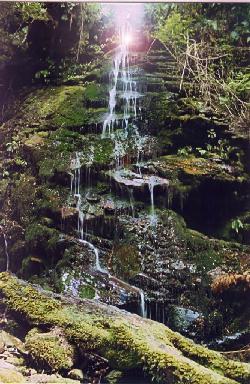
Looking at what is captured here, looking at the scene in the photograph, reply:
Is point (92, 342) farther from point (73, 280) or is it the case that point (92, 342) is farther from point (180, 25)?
point (180, 25)

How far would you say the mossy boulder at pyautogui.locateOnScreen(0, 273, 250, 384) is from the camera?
8.61ft

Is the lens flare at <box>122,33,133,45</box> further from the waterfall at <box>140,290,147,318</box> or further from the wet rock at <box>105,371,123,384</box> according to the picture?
the wet rock at <box>105,371,123,384</box>

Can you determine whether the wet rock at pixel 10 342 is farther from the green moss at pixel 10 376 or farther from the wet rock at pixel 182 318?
the wet rock at pixel 182 318

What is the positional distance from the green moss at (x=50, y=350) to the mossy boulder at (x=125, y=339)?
0.18 feet

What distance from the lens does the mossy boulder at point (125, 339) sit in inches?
103

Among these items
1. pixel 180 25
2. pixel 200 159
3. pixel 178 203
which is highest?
pixel 180 25

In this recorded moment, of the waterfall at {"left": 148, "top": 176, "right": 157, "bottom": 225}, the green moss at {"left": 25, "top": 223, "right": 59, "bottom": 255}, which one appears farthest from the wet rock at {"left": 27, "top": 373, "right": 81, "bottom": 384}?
the waterfall at {"left": 148, "top": 176, "right": 157, "bottom": 225}

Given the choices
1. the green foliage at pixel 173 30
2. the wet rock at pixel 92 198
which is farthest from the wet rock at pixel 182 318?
the green foliage at pixel 173 30

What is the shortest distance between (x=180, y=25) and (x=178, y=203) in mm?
1140

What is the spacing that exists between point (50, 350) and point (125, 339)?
1.33 feet

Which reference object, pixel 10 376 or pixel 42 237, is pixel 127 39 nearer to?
Result: pixel 42 237

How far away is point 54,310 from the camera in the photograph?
2.81 meters

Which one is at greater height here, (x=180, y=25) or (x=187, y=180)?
(x=180, y=25)

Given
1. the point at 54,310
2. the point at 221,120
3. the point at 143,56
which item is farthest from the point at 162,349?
the point at 143,56
